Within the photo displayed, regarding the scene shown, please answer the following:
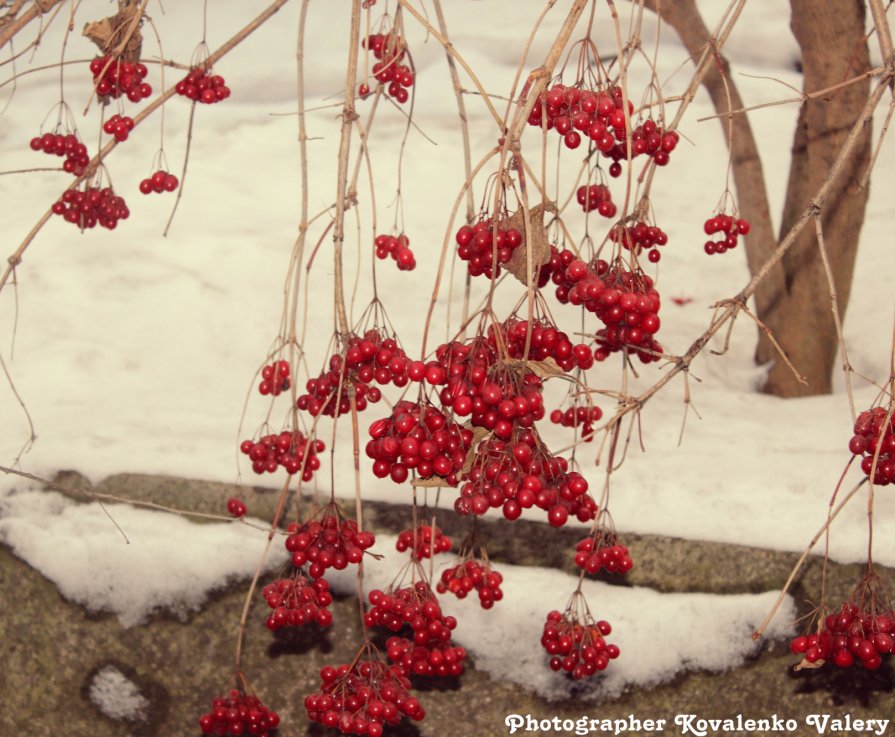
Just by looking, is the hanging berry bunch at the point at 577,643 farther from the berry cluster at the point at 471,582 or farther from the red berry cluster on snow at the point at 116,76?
the red berry cluster on snow at the point at 116,76

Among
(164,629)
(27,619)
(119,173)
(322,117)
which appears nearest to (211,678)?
(164,629)

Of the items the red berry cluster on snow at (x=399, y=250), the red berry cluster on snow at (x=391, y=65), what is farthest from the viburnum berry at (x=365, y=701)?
the red berry cluster on snow at (x=391, y=65)

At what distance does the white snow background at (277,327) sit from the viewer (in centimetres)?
217

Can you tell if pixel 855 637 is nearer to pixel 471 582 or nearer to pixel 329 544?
pixel 471 582

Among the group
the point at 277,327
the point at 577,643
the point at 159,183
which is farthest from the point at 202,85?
the point at 277,327

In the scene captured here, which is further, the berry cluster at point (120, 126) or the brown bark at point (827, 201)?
the brown bark at point (827, 201)

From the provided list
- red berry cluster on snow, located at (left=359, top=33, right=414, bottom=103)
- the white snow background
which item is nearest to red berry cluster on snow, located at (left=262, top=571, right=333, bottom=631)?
the white snow background

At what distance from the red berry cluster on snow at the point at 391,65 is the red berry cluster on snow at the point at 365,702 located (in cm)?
92

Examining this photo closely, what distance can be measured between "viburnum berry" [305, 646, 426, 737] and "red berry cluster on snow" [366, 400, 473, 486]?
0.37m

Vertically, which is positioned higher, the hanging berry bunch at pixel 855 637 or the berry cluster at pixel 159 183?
the berry cluster at pixel 159 183

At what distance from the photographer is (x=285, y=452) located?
1.78 m

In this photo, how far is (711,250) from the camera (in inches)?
81.7

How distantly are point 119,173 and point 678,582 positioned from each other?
293cm

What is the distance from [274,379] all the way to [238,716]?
0.57 meters
